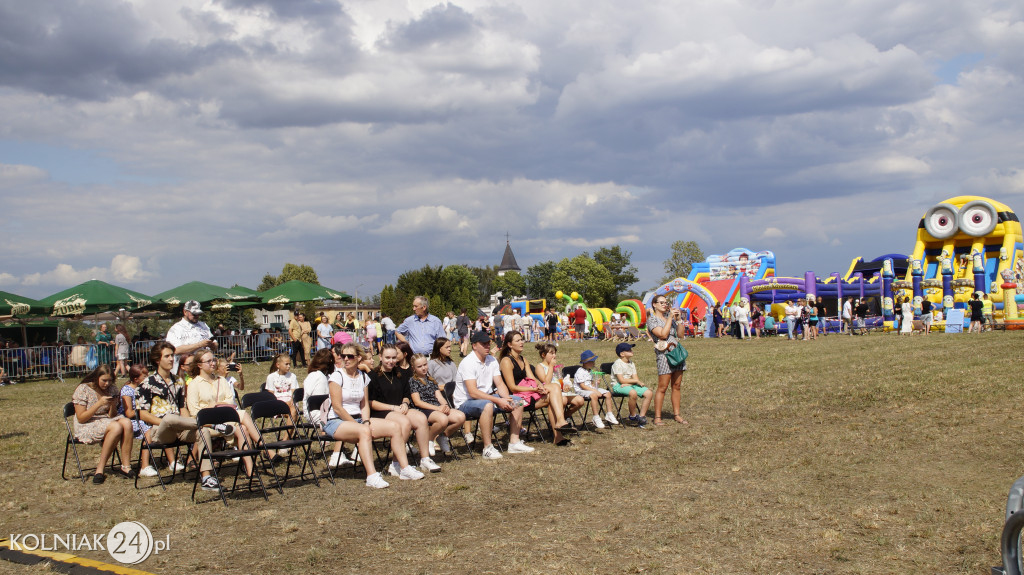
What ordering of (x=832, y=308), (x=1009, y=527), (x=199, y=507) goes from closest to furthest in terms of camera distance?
(x=1009, y=527)
(x=199, y=507)
(x=832, y=308)

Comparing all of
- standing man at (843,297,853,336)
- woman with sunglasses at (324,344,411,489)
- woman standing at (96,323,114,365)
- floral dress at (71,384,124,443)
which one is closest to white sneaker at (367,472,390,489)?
woman with sunglasses at (324,344,411,489)

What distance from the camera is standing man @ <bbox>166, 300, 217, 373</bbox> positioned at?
29.3 ft

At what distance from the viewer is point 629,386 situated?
934cm

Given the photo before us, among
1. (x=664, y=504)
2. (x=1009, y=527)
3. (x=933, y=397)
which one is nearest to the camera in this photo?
(x=1009, y=527)

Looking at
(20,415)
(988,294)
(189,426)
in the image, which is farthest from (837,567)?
(988,294)

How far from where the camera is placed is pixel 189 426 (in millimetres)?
6773

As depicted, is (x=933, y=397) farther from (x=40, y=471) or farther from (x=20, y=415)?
(x=20, y=415)

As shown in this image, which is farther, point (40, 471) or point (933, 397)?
point (933, 397)

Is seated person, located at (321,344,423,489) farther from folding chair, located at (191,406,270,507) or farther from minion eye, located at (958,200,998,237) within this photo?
minion eye, located at (958,200,998,237)

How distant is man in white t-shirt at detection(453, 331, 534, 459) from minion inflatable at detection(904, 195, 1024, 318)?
78.2 ft

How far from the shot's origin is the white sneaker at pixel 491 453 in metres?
7.62

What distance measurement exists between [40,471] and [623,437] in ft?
20.7

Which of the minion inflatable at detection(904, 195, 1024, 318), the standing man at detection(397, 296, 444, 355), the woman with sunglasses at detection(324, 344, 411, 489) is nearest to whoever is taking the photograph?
the woman with sunglasses at detection(324, 344, 411, 489)

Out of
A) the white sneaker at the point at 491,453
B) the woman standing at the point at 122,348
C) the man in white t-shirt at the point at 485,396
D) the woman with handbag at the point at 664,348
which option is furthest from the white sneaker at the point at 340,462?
the woman standing at the point at 122,348
